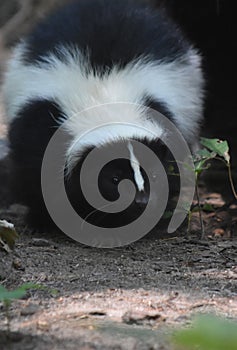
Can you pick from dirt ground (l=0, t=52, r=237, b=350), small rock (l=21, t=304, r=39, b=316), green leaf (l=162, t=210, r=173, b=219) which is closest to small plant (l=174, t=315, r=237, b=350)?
dirt ground (l=0, t=52, r=237, b=350)

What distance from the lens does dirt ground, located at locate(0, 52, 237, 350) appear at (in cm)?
197

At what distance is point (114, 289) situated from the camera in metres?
2.60

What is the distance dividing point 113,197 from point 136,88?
2.14ft

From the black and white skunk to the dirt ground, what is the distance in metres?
0.32

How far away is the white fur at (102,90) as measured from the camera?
3791mm

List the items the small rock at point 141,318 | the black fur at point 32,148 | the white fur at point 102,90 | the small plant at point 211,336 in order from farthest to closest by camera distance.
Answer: the black fur at point 32,148
the white fur at point 102,90
the small rock at point 141,318
the small plant at point 211,336

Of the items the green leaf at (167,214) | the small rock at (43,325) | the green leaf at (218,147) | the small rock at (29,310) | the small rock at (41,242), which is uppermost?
the green leaf at (218,147)

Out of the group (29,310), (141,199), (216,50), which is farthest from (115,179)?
(216,50)

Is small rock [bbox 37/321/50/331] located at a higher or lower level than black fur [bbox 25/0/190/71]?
lower

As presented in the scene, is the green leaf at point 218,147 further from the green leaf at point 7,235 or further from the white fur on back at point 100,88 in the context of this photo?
the green leaf at point 7,235

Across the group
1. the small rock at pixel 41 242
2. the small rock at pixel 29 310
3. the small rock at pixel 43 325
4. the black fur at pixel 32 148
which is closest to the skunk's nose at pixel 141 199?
the small rock at pixel 41 242

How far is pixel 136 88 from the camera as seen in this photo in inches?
155

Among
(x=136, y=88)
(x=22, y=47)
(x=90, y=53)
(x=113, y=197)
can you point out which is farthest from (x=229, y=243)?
(x=22, y=47)

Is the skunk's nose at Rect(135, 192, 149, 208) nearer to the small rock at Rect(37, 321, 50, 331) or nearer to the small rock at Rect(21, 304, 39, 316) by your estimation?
the small rock at Rect(21, 304, 39, 316)
